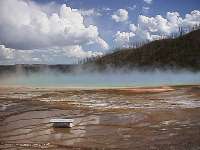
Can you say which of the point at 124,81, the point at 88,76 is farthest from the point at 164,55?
the point at 124,81

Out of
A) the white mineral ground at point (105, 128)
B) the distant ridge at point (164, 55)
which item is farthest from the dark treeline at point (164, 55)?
the white mineral ground at point (105, 128)

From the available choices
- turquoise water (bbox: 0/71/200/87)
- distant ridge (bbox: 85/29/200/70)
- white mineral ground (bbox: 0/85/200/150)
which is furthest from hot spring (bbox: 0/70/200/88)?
white mineral ground (bbox: 0/85/200/150)

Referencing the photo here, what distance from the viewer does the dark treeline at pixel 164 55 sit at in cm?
8094

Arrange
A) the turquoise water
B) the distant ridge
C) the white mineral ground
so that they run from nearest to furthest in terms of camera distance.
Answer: the white mineral ground
the turquoise water
the distant ridge

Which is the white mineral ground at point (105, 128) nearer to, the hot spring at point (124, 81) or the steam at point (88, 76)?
the hot spring at point (124, 81)

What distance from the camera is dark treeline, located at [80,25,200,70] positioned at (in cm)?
8094

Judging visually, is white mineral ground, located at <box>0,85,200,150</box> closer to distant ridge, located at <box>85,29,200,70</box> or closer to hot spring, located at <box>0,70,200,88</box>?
hot spring, located at <box>0,70,200,88</box>

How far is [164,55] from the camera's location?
87.3 meters

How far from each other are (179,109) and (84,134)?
6857mm

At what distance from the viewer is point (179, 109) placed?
17.6 metres

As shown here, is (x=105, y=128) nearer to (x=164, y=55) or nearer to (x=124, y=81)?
(x=124, y=81)

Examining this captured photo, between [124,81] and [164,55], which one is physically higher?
[164,55]

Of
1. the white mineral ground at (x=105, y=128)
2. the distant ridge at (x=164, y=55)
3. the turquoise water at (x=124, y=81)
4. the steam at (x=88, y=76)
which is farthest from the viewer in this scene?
the distant ridge at (x=164, y=55)

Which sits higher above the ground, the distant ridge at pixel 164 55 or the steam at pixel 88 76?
the distant ridge at pixel 164 55
